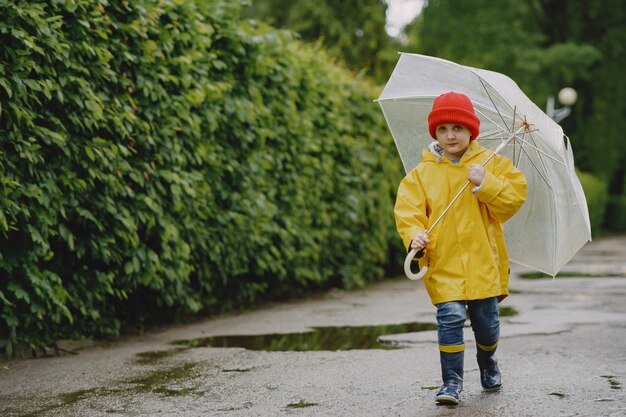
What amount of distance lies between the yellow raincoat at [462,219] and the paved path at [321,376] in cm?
62

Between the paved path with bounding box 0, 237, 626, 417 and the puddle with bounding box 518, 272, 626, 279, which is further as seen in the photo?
the puddle with bounding box 518, 272, 626, 279

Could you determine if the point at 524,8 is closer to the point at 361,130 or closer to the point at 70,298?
the point at 361,130

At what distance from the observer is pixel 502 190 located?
14.2 ft

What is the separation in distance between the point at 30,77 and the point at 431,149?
8.82 feet

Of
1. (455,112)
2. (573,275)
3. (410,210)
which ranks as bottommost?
(573,275)

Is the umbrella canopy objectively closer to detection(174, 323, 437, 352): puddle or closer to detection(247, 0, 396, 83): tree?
detection(174, 323, 437, 352): puddle

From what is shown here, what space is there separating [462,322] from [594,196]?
2605 centimetres

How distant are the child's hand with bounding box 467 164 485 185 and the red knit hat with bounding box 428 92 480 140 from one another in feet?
0.77

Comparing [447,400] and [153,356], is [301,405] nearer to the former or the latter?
[447,400]

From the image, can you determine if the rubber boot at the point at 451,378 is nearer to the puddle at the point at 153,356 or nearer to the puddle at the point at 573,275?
the puddle at the point at 153,356

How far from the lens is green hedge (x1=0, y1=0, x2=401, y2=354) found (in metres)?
5.43

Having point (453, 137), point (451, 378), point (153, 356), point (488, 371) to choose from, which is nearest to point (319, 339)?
point (153, 356)

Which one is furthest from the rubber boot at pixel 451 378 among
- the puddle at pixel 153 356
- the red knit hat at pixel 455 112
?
the puddle at pixel 153 356

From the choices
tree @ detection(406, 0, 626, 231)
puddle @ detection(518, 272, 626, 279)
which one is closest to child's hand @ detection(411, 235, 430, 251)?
puddle @ detection(518, 272, 626, 279)
